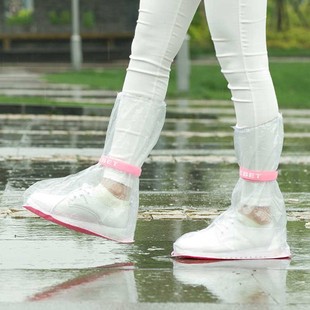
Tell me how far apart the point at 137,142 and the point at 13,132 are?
6.87m

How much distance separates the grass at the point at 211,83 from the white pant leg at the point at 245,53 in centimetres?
1093

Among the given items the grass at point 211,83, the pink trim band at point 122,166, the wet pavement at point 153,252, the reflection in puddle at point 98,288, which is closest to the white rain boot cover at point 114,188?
the pink trim band at point 122,166

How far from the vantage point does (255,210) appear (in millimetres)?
4371

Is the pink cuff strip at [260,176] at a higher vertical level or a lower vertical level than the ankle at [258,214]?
higher

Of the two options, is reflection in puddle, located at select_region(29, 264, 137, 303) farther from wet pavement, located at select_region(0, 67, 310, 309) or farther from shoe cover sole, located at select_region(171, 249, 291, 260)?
shoe cover sole, located at select_region(171, 249, 291, 260)

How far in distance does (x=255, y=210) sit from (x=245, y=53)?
570mm

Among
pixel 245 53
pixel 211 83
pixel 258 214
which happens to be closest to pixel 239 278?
pixel 258 214

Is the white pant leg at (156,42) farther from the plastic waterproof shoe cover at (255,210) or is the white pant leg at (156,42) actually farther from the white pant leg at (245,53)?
the plastic waterproof shoe cover at (255,210)

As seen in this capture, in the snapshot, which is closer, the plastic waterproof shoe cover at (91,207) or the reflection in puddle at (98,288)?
the reflection in puddle at (98,288)

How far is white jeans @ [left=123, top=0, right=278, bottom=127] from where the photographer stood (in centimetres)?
422

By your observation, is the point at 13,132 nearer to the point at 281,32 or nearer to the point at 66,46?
the point at 66,46

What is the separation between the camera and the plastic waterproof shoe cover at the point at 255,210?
430 centimetres

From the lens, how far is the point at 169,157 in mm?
8836

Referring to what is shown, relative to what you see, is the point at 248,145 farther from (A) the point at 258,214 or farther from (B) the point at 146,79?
(B) the point at 146,79
